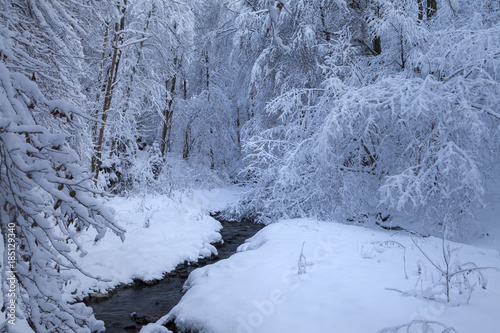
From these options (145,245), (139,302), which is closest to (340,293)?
(139,302)

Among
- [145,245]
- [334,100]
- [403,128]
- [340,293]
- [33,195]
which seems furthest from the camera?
[334,100]

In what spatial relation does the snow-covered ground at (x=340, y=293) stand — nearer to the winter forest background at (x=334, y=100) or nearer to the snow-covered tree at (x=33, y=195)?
the winter forest background at (x=334, y=100)

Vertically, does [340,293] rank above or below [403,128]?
below

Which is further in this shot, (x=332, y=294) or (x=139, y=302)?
(x=139, y=302)

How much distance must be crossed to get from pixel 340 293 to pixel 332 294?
0.27 feet

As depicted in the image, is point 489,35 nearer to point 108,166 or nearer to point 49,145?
point 49,145

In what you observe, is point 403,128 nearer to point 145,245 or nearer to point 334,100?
point 334,100

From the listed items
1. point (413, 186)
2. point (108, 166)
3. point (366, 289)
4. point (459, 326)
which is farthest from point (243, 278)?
point (108, 166)

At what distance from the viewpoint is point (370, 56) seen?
405 inches

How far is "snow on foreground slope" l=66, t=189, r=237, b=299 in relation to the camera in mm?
5781

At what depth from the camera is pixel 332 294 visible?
3.46 meters

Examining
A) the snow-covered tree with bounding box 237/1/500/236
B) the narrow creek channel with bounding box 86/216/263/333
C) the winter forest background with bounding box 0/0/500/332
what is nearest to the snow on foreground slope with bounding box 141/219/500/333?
the narrow creek channel with bounding box 86/216/263/333

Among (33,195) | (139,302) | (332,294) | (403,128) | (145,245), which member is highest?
(403,128)

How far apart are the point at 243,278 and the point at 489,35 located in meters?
7.54
